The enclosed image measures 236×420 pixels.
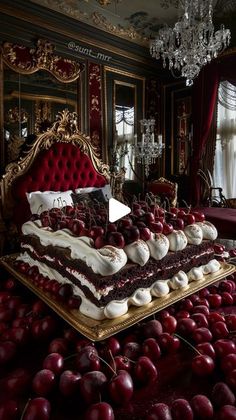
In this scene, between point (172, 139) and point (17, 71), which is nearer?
point (17, 71)

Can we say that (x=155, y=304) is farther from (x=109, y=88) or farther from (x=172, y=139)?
(x=172, y=139)

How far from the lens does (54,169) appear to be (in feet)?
10.7

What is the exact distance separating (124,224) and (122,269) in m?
0.18

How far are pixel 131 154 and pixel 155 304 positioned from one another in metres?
3.97

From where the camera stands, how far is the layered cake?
94 centimetres

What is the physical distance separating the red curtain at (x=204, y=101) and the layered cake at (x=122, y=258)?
348 cm

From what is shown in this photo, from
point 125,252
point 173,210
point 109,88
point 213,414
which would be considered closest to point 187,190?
point 109,88

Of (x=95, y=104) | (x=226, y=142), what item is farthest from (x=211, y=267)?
(x=226, y=142)

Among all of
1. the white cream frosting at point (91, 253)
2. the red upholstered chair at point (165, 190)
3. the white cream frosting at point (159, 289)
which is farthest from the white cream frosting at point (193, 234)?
the red upholstered chair at point (165, 190)

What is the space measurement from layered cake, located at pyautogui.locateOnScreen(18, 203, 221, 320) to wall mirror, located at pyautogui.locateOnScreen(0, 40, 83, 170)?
2.18m

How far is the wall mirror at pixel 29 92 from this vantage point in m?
3.17

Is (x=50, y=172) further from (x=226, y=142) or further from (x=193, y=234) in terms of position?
(x=226, y=142)

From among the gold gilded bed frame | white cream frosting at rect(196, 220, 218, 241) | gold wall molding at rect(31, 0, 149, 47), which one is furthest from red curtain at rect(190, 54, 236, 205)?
white cream frosting at rect(196, 220, 218, 241)

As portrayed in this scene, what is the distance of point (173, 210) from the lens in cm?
142
